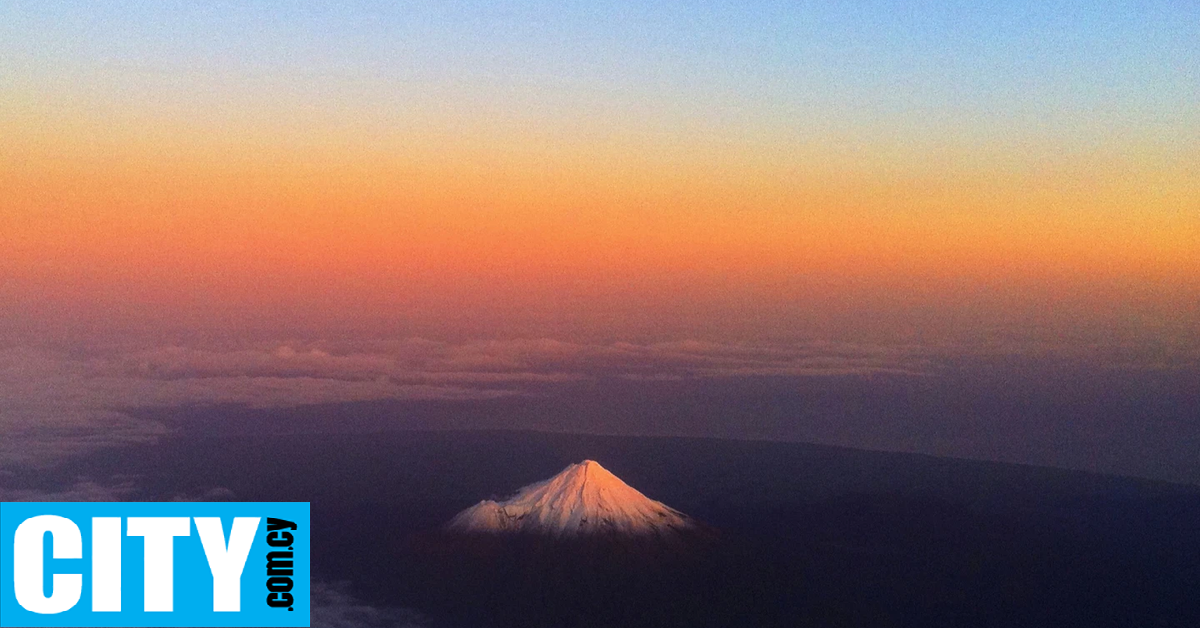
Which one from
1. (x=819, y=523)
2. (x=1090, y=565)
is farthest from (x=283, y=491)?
(x=1090, y=565)

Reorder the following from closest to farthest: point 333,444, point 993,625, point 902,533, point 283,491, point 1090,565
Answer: point 993,625 < point 1090,565 < point 902,533 < point 283,491 < point 333,444

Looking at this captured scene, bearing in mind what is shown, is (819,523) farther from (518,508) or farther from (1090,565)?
(518,508)

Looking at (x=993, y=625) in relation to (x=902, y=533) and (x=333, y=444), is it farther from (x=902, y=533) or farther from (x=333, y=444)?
(x=333, y=444)

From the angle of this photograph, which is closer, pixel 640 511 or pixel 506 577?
pixel 506 577

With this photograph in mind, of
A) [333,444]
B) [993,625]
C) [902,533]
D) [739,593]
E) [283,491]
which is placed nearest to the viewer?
[993,625]

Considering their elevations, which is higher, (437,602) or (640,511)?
(640,511)

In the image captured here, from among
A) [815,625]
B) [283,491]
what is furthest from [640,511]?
[283,491]
